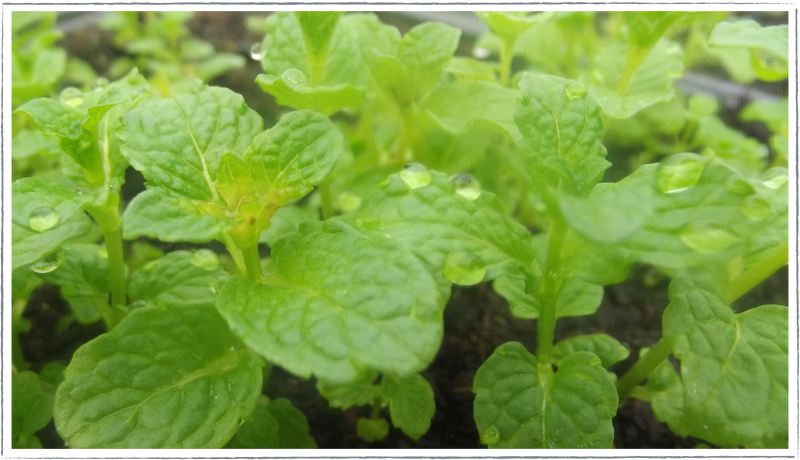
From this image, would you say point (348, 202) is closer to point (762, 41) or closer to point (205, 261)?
point (205, 261)

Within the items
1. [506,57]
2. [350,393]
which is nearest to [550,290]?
[350,393]

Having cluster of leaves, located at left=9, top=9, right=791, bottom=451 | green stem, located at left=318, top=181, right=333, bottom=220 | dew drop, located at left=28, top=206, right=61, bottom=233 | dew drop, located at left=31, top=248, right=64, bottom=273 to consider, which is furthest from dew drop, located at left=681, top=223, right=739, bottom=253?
dew drop, located at left=31, top=248, right=64, bottom=273

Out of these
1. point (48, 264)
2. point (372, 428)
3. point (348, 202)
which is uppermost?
point (48, 264)

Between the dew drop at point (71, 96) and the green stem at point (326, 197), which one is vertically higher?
the dew drop at point (71, 96)

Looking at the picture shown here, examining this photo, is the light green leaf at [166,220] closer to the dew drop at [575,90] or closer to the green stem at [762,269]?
the dew drop at [575,90]

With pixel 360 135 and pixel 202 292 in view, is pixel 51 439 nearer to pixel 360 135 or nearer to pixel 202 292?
pixel 202 292

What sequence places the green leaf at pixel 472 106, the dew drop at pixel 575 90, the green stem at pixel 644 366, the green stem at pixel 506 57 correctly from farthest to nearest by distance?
the green stem at pixel 506 57, the green leaf at pixel 472 106, the green stem at pixel 644 366, the dew drop at pixel 575 90

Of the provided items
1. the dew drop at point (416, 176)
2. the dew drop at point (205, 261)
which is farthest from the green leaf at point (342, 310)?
the dew drop at point (205, 261)

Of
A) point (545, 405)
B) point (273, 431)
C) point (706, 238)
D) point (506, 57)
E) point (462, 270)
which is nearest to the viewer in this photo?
point (706, 238)
